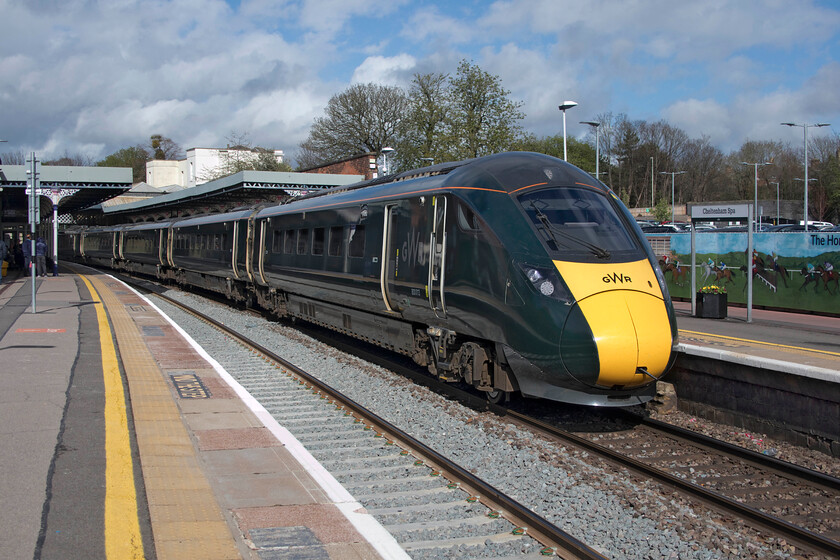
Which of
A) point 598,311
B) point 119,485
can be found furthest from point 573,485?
point 119,485

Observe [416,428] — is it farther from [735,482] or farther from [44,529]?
[44,529]

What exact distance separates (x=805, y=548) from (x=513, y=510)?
6.82 feet

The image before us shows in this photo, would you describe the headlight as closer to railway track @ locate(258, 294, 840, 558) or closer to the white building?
railway track @ locate(258, 294, 840, 558)

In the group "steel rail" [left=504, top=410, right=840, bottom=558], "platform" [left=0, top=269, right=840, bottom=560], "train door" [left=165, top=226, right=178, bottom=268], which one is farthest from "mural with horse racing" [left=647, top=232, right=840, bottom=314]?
"train door" [left=165, top=226, right=178, bottom=268]

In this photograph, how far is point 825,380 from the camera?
7816mm

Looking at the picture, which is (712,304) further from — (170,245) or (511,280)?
(170,245)

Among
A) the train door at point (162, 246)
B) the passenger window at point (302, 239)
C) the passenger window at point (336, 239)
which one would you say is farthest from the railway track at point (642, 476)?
the train door at point (162, 246)

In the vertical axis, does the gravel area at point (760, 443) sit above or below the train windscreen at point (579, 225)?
below

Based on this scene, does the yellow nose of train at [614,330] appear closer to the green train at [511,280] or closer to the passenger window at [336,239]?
the green train at [511,280]

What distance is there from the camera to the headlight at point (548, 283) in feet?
25.1

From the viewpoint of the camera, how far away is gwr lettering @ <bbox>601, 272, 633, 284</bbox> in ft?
25.5

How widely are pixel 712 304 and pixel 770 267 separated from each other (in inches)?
158

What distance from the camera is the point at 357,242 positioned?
12500 millimetres

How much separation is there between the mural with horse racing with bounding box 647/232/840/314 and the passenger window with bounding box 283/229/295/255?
9803mm
